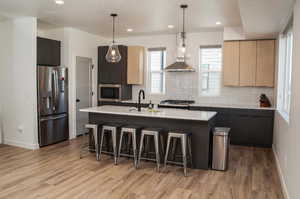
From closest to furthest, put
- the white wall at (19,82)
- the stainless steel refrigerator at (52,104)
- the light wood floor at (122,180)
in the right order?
the light wood floor at (122,180), the white wall at (19,82), the stainless steel refrigerator at (52,104)

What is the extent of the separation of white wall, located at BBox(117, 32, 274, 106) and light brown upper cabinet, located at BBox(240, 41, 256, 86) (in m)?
0.34

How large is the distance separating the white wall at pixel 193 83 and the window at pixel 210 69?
12cm

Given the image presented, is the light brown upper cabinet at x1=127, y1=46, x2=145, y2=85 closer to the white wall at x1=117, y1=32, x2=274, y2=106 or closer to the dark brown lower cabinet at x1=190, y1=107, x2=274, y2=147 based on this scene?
the white wall at x1=117, y1=32, x2=274, y2=106

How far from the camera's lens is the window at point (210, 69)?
6215mm

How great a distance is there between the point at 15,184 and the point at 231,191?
2.97 metres

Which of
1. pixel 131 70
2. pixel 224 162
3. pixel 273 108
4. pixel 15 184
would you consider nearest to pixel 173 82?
pixel 131 70

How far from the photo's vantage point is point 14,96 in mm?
5348

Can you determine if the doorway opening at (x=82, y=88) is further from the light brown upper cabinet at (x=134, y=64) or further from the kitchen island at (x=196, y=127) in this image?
the kitchen island at (x=196, y=127)

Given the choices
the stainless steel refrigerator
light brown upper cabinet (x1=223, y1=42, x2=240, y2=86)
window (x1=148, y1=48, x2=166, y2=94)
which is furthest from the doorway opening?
light brown upper cabinet (x1=223, y1=42, x2=240, y2=86)

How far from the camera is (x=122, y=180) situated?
3.54m

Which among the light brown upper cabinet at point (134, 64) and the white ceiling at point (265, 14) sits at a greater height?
the white ceiling at point (265, 14)

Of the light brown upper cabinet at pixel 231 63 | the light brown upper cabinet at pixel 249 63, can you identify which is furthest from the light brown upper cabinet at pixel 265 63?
the light brown upper cabinet at pixel 231 63

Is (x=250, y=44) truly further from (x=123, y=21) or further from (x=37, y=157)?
(x=37, y=157)

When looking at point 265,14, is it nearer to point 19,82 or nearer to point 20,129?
point 19,82
